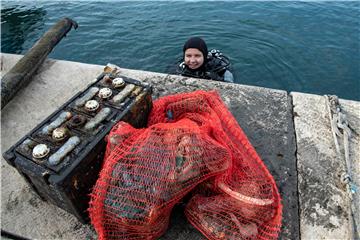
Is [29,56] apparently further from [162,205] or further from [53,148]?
[162,205]

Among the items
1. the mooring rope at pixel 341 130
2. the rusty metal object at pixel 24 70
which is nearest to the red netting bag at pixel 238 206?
the mooring rope at pixel 341 130

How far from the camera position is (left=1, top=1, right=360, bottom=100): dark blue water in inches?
257

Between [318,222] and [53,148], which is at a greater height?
[53,148]

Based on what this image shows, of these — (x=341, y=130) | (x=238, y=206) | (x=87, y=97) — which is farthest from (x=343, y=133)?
(x=87, y=97)

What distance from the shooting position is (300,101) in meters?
3.73

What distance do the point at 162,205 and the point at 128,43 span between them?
20.8 feet

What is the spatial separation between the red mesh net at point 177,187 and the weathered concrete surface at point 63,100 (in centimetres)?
32

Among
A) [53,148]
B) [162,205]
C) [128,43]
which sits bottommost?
[128,43]

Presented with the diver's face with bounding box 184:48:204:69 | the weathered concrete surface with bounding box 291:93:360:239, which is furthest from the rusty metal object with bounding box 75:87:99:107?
the diver's face with bounding box 184:48:204:69

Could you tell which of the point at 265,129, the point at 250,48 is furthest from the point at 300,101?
the point at 250,48

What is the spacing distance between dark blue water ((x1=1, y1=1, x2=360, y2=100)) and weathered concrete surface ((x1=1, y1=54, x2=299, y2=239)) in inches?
102

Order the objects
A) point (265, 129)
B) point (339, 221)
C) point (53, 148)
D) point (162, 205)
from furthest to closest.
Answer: point (265, 129) < point (339, 221) < point (53, 148) < point (162, 205)

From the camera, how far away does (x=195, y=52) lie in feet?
17.5

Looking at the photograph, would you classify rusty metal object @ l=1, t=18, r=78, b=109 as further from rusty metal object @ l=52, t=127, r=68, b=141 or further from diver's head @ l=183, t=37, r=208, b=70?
diver's head @ l=183, t=37, r=208, b=70
